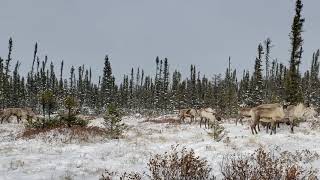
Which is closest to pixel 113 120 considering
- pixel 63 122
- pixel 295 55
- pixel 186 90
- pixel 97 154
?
pixel 63 122

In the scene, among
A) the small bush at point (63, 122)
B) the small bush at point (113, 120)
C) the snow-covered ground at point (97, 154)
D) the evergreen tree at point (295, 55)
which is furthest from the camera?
the evergreen tree at point (295, 55)

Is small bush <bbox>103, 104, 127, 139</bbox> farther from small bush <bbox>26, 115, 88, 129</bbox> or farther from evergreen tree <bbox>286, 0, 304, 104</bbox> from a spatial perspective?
evergreen tree <bbox>286, 0, 304, 104</bbox>

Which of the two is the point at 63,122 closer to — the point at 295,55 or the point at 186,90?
the point at 295,55

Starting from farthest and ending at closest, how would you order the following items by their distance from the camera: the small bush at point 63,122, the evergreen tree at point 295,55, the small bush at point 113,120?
the evergreen tree at point 295,55 < the small bush at point 63,122 < the small bush at point 113,120

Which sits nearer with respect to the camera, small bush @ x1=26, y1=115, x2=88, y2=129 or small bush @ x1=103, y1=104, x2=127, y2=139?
small bush @ x1=103, y1=104, x2=127, y2=139

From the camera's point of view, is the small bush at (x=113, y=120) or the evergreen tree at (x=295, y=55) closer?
the small bush at (x=113, y=120)

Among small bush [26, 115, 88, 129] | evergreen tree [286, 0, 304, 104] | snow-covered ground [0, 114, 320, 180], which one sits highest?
evergreen tree [286, 0, 304, 104]

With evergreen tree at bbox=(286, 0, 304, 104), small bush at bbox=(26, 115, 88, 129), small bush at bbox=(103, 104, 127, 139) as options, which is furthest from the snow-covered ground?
evergreen tree at bbox=(286, 0, 304, 104)

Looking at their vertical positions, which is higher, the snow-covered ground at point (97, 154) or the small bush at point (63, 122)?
the small bush at point (63, 122)

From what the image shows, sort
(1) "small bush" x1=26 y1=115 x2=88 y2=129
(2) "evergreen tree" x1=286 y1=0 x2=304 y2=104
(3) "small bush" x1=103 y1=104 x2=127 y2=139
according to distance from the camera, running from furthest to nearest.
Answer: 1. (2) "evergreen tree" x1=286 y1=0 x2=304 y2=104
2. (1) "small bush" x1=26 y1=115 x2=88 y2=129
3. (3) "small bush" x1=103 y1=104 x2=127 y2=139

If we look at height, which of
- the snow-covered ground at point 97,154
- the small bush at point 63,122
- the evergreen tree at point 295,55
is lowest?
the snow-covered ground at point 97,154

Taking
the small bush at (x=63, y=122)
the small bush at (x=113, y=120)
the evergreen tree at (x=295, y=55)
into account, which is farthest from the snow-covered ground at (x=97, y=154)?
the evergreen tree at (x=295, y=55)

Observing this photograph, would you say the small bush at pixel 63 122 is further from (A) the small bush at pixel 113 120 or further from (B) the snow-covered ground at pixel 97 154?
(B) the snow-covered ground at pixel 97 154

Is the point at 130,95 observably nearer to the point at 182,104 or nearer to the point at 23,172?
the point at 182,104
